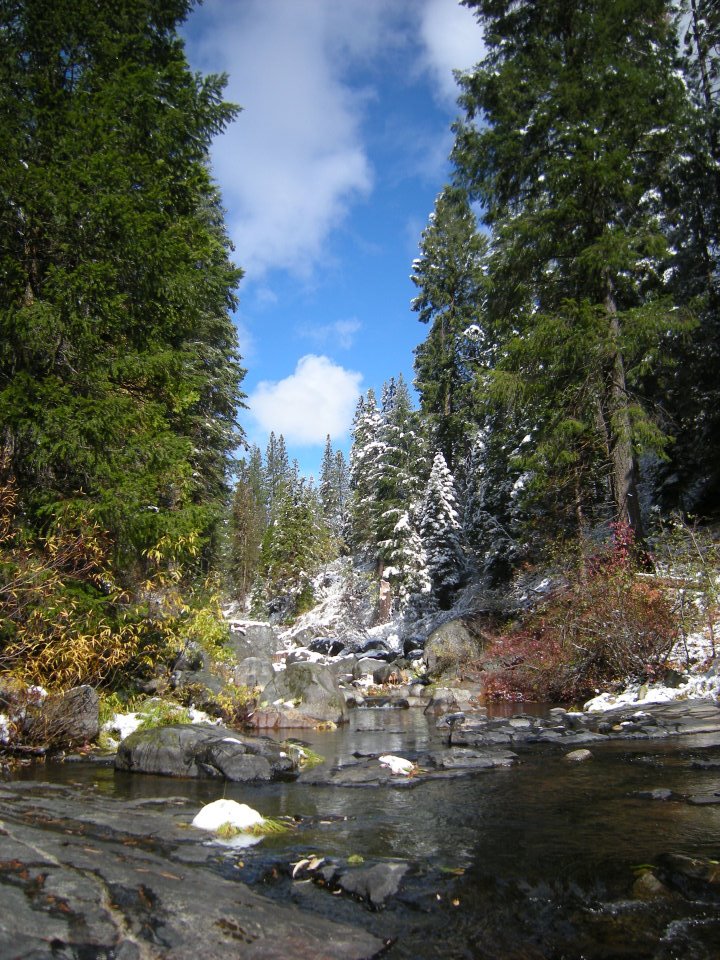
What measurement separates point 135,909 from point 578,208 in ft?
53.2

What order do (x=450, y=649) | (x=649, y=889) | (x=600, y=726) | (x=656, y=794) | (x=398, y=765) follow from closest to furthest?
(x=649, y=889), (x=656, y=794), (x=398, y=765), (x=600, y=726), (x=450, y=649)

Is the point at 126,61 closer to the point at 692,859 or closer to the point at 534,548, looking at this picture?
the point at 692,859

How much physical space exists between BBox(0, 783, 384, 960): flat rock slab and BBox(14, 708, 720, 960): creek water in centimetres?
31

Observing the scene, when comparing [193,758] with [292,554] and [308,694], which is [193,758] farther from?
[292,554]

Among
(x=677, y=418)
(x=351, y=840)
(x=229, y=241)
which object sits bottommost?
(x=351, y=840)

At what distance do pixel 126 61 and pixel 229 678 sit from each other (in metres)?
11.3

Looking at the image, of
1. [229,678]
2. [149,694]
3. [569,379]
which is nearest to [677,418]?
[569,379]

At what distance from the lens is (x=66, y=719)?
839 cm

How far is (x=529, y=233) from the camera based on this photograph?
15.5 meters

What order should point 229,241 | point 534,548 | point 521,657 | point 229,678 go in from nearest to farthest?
point 229,678 < point 521,657 < point 534,548 < point 229,241

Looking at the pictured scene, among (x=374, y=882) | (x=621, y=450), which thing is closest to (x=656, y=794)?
(x=374, y=882)

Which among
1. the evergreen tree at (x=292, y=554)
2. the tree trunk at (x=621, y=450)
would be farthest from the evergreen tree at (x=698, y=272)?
the evergreen tree at (x=292, y=554)

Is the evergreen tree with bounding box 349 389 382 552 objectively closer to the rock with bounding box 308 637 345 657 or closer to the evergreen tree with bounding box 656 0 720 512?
the rock with bounding box 308 637 345 657

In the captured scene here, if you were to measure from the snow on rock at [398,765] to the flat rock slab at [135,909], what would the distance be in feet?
13.3
